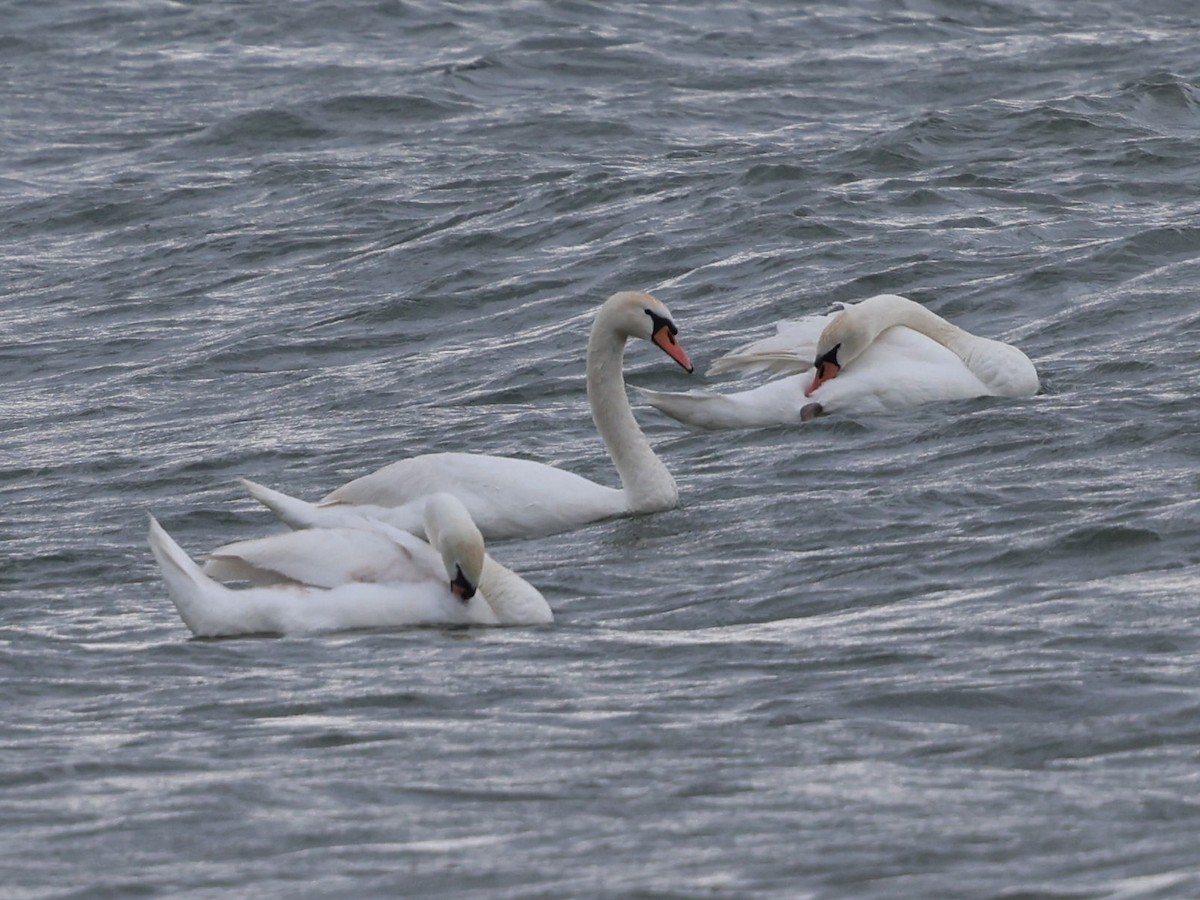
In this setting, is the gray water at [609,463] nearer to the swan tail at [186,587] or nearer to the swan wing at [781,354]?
the swan tail at [186,587]

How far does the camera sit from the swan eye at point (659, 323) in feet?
33.2

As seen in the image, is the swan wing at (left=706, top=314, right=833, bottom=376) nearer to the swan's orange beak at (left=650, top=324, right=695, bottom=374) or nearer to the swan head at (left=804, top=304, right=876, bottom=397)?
the swan head at (left=804, top=304, right=876, bottom=397)

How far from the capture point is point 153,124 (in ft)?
71.8

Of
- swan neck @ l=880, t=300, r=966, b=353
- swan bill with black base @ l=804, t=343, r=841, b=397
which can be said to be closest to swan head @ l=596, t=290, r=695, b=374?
swan bill with black base @ l=804, t=343, r=841, b=397

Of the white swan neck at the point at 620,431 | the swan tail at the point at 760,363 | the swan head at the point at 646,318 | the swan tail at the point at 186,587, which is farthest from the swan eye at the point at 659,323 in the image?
the swan tail at the point at 186,587

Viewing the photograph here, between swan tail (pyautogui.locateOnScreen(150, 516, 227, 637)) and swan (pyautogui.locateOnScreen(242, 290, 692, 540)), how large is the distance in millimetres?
1045

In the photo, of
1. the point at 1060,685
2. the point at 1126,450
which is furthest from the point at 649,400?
the point at 1060,685

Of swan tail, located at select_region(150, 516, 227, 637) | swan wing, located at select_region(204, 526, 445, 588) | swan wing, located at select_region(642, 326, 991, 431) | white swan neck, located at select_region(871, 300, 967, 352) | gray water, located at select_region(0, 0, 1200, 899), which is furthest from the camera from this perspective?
white swan neck, located at select_region(871, 300, 967, 352)

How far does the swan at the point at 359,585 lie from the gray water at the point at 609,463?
13 centimetres

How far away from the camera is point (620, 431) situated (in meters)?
10.1

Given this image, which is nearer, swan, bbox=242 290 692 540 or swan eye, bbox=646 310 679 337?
swan, bbox=242 290 692 540

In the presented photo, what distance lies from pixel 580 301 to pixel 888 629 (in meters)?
7.34

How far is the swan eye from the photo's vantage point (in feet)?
33.2

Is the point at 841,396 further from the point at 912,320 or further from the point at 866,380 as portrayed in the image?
the point at 912,320
